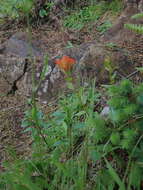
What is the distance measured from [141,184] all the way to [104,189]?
190mm

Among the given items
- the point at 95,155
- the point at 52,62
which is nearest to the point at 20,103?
the point at 52,62

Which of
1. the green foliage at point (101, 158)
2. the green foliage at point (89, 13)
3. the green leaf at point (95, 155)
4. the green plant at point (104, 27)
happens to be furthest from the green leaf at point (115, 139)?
the green foliage at point (89, 13)

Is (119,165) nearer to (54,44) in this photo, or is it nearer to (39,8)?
(54,44)

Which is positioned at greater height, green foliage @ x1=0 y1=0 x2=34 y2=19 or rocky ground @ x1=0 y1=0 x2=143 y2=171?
green foliage @ x1=0 y1=0 x2=34 y2=19

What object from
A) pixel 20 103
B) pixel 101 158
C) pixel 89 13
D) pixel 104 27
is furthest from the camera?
pixel 89 13

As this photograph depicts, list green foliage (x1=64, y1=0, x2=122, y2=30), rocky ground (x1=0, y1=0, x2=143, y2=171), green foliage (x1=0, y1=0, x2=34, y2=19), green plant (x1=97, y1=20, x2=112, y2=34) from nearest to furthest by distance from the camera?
1. rocky ground (x1=0, y1=0, x2=143, y2=171)
2. green plant (x1=97, y1=20, x2=112, y2=34)
3. green foliage (x1=64, y1=0, x2=122, y2=30)
4. green foliage (x1=0, y1=0, x2=34, y2=19)

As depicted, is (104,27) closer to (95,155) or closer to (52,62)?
(52,62)

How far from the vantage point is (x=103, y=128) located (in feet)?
5.37

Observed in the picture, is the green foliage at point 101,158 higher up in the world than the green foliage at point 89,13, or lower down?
lower down

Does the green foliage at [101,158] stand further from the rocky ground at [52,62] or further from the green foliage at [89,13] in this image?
the green foliage at [89,13]

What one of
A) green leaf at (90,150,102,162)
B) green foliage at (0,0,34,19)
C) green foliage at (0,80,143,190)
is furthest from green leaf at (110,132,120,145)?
green foliage at (0,0,34,19)

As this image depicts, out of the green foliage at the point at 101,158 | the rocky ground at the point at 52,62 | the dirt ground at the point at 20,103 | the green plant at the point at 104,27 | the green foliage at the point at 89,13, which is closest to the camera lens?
the green foliage at the point at 101,158

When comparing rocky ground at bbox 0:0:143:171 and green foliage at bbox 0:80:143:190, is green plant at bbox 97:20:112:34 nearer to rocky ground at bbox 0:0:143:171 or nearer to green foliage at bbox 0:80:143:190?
rocky ground at bbox 0:0:143:171

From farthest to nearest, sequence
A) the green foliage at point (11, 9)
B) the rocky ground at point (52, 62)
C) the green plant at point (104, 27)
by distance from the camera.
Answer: the green foliage at point (11, 9) → the green plant at point (104, 27) → the rocky ground at point (52, 62)
